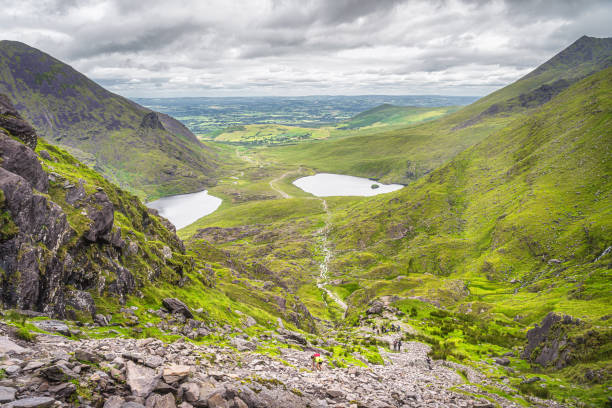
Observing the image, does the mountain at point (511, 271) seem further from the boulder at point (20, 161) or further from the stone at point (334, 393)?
the boulder at point (20, 161)

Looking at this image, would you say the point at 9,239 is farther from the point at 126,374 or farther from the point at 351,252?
the point at 351,252

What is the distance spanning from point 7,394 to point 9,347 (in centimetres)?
468

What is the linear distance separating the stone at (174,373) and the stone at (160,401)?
4.27ft

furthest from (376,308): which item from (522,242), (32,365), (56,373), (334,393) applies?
(32,365)

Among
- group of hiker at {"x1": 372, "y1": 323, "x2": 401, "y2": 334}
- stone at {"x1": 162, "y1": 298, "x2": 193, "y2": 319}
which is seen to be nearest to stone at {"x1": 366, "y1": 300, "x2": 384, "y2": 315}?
group of hiker at {"x1": 372, "y1": 323, "x2": 401, "y2": 334}

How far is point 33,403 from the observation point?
12.1 meters

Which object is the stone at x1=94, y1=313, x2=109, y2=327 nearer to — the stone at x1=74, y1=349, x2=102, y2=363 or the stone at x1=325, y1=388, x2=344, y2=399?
the stone at x1=74, y1=349, x2=102, y2=363

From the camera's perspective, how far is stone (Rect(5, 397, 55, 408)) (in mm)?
11708

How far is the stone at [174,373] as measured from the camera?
17148 mm

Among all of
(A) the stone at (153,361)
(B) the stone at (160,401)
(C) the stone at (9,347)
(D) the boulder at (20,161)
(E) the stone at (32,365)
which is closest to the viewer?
(E) the stone at (32,365)

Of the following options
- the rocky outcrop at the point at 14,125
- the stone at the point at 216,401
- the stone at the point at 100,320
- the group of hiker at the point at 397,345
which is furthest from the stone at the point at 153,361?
A: the group of hiker at the point at 397,345

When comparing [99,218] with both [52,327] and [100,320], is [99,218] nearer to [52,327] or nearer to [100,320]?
[100,320]

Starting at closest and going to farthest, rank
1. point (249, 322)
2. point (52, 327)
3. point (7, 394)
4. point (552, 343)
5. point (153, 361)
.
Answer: point (7, 394)
point (153, 361)
point (52, 327)
point (552, 343)
point (249, 322)

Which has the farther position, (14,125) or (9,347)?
(14,125)
